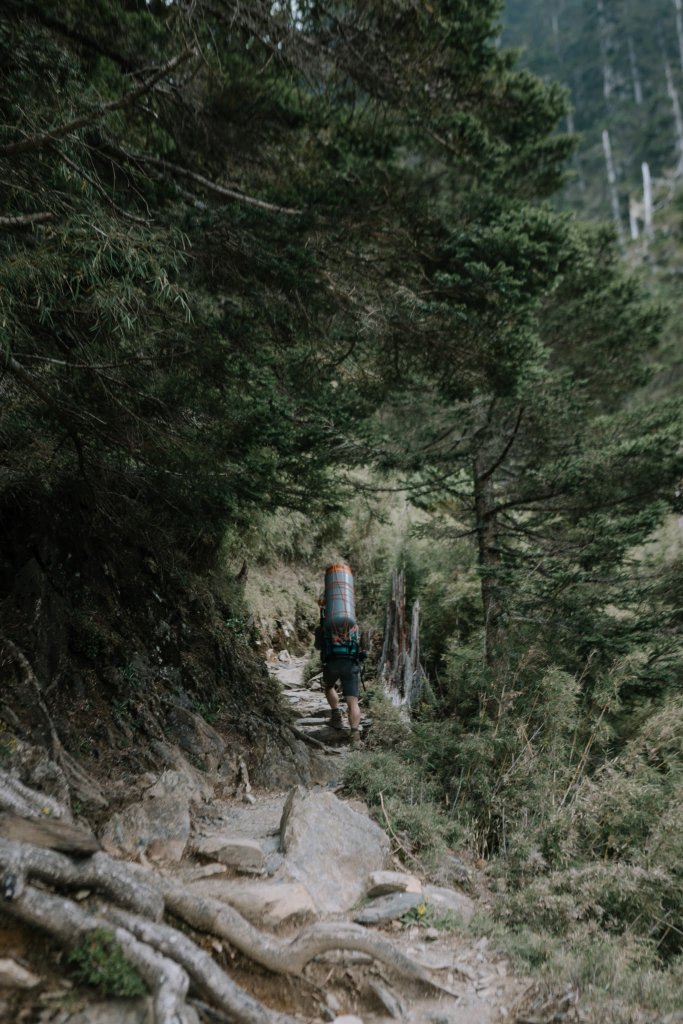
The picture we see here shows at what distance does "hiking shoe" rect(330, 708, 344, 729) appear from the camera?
857cm

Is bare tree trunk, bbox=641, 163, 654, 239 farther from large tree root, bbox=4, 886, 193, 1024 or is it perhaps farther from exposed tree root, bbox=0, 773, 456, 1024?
large tree root, bbox=4, 886, 193, 1024

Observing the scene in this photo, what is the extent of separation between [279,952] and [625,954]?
2.34m

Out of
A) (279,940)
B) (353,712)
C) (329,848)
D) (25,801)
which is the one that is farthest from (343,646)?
(25,801)

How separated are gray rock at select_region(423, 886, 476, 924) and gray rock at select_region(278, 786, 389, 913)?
0.51 metres

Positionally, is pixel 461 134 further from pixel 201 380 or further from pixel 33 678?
pixel 33 678

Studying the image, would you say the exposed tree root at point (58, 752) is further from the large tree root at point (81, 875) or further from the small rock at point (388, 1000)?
the small rock at point (388, 1000)

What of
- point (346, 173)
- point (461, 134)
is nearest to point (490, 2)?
point (461, 134)

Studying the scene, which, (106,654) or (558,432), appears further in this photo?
(558,432)

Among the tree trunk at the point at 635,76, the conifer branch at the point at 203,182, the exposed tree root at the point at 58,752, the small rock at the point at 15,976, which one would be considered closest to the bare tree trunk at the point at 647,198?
the tree trunk at the point at 635,76

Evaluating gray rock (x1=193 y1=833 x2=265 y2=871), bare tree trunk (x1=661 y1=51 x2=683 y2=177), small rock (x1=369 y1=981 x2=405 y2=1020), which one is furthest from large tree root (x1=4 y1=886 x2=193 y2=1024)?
bare tree trunk (x1=661 y1=51 x2=683 y2=177)

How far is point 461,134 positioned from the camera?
608 centimetres

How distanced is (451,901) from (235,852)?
5.59 ft

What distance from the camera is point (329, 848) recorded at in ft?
16.3

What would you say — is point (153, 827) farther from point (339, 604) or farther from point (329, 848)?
point (339, 604)
